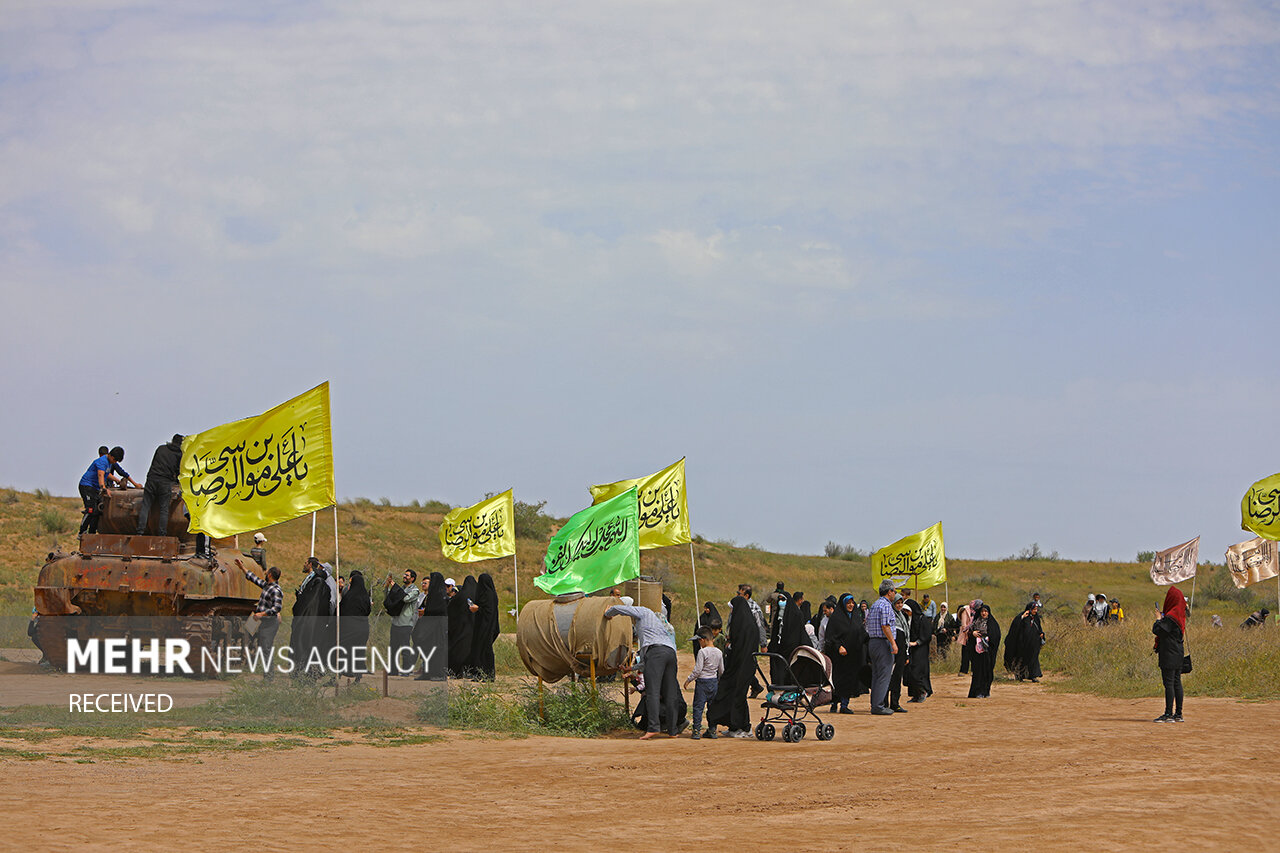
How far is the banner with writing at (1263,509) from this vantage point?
91.4 feet

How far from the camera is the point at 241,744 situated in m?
12.9

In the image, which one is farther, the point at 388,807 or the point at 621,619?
the point at 621,619

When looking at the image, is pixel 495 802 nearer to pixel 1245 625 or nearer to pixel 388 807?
pixel 388 807

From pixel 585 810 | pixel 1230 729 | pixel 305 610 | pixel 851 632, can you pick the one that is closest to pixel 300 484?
pixel 305 610

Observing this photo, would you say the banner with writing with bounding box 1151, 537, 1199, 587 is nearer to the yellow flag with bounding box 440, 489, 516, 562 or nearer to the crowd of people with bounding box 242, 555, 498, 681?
the yellow flag with bounding box 440, 489, 516, 562

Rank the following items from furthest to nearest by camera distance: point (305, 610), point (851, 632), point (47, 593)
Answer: point (47, 593) < point (851, 632) < point (305, 610)

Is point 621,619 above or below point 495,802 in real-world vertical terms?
above

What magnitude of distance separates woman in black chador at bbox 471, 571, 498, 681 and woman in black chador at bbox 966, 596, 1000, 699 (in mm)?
7613

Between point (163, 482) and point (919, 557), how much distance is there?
15.2 meters

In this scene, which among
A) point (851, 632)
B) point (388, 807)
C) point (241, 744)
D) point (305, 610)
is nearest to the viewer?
point (388, 807)

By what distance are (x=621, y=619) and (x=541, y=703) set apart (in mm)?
1599

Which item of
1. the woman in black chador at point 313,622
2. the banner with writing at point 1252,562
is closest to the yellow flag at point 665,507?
the woman in black chador at point 313,622

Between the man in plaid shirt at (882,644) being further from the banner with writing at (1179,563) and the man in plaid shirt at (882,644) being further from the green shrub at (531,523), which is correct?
the green shrub at (531,523)

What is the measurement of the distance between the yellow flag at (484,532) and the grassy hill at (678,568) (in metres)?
7.55
